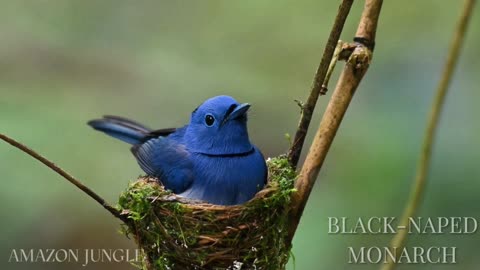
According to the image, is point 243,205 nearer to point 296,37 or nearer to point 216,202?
point 216,202

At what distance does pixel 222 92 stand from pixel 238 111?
4.21 feet

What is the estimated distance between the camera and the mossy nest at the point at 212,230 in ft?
7.24

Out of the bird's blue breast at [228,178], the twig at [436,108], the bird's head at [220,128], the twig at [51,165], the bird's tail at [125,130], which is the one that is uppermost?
the bird's tail at [125,130]

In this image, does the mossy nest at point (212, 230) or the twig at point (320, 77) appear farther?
the mossy nest at point (212, 230)

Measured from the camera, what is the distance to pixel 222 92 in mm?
3697

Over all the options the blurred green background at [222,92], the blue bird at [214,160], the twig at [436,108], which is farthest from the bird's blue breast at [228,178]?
the twig at [436,108]

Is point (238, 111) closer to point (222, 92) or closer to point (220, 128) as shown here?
point (220, 128)

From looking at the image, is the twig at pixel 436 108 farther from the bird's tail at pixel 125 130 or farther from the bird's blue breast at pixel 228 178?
the bird's tail at pixel 125 130

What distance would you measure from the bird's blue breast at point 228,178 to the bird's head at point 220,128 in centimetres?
3

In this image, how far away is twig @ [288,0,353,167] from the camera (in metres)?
1.77

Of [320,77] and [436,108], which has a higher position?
[320,77]

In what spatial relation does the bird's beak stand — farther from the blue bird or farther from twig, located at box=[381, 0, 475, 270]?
twig, located at box=[381, 0, 475, 270]

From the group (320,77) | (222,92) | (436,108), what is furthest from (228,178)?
(436,108)

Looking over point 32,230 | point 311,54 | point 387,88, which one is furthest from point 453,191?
point 32,230
